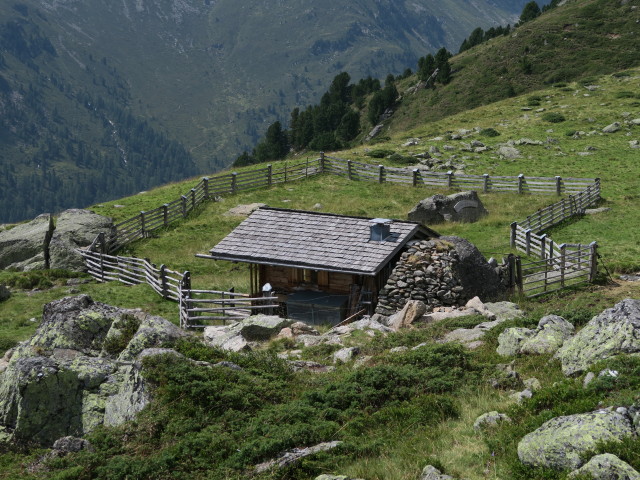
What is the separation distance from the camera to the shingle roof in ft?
77.4

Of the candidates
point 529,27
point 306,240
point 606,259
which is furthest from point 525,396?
point 529,27

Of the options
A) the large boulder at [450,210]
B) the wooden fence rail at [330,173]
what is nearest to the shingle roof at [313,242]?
the wooden fence rail at [330,173]

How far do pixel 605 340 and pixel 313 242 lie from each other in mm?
13287

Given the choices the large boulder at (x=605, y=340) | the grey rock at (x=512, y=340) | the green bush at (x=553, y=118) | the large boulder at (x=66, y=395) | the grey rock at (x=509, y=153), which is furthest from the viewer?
the green bush at (x=553, y=118)

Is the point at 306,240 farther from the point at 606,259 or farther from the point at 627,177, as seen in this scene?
the point at 627,177

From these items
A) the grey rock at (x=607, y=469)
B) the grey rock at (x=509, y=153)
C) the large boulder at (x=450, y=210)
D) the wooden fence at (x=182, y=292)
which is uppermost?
the grey rock at (x=607, y=469)

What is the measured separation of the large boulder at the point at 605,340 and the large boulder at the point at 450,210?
24.0 meters

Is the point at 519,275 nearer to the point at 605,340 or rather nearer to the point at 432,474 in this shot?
the point at 605,340

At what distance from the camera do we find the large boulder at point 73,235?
1379 inches

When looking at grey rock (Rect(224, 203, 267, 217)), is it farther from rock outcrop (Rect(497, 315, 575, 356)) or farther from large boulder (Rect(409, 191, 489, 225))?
rock outcrop (Rect(497, 315, 575, 356))

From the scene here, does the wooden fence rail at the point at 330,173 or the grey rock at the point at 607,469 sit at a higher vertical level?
the grey rock at the point at 607,469

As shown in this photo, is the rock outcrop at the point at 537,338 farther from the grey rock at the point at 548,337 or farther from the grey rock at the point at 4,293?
the grey rock at the point at 4,293

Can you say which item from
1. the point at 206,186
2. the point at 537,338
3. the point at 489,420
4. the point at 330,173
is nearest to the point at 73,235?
the point at 206,186

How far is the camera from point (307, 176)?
4875 cm
